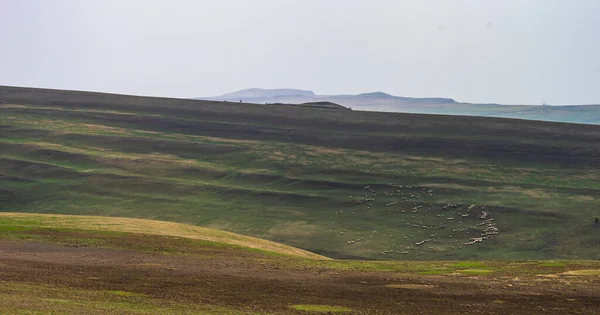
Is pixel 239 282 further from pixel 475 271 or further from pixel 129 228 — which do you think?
pixel 129 228

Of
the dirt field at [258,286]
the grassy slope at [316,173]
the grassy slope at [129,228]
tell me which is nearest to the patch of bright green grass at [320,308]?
the dirt field at [258,286]

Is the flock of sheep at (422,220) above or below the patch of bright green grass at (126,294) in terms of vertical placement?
below

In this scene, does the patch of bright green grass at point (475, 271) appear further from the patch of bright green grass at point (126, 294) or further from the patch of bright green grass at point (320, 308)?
the patch of bright green grass at point (126, 294)

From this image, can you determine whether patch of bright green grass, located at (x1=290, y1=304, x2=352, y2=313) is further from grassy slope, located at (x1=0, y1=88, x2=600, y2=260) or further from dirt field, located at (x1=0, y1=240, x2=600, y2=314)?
grassy slope, located at (x1=0, y1=88, x2=600, y2=260)

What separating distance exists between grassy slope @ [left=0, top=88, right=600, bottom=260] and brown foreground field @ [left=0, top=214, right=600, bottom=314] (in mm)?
31347

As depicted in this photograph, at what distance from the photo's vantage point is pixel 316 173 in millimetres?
122750

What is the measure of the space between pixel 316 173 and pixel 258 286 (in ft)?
255

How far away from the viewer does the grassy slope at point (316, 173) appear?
314 ft

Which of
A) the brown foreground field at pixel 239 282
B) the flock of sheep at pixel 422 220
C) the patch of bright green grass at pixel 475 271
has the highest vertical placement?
the brown foreground field at pixel 239 282

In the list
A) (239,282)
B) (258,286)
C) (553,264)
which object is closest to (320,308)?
(258,286)

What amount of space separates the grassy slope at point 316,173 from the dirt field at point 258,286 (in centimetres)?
3720

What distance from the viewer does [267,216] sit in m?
103

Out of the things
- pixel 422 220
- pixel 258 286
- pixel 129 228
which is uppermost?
pixel 258 286

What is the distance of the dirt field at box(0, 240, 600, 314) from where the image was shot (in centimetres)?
3938
